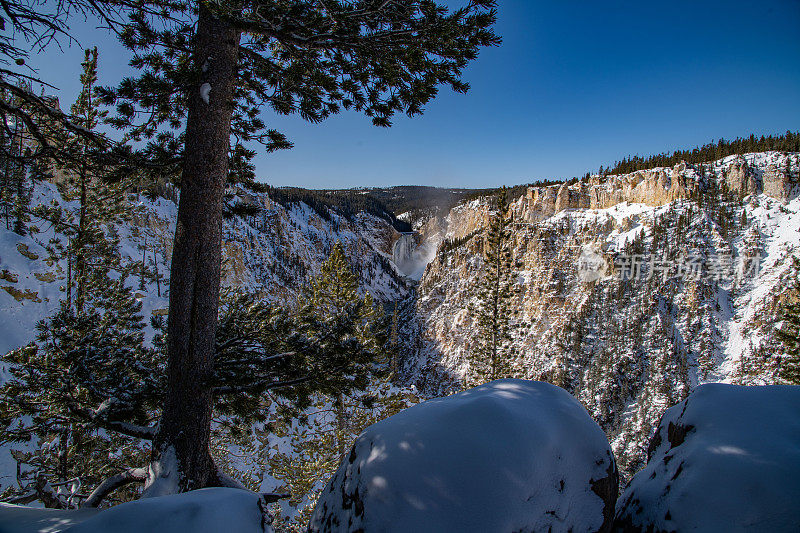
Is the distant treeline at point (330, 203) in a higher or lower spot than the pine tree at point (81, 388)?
higher

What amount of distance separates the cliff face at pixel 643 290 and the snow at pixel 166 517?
8636 cm

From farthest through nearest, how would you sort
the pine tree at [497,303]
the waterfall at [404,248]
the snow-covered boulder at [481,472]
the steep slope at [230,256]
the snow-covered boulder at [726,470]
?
the waterfall at [404,248], the steep slope at [230,256], the pine tree at [497,303], the snow-covered boulder at [481,472], the snow-covered boulder at [726,470]

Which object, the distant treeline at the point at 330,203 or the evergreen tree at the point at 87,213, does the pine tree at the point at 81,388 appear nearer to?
the evergreen tree at the point at 87,213

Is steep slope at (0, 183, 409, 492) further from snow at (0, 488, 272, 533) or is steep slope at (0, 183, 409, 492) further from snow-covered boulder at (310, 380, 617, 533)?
snow-covered boulder at (310, 380, 617, 533)

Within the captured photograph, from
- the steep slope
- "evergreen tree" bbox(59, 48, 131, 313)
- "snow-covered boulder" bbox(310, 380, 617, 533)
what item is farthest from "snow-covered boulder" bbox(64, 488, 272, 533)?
"evergreen tree" bbox(59, 48, 131, 313)

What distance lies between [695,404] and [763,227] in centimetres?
14102

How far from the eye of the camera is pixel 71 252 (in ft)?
35.0

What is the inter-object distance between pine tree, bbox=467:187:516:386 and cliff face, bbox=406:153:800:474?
71683 millimetres

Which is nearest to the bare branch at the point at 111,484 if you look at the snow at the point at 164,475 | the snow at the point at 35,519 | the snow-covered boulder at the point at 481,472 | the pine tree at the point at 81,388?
the pine tree at the point at 81,388

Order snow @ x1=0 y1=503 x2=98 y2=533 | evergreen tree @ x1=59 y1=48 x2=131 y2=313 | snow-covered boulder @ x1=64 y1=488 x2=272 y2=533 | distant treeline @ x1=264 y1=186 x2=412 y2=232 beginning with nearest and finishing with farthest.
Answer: snow-covered boulder @ x1=64 y1=488 x2=272 y2=533, snow @ x1=0 y1=503 x2=98 y2=533, evergreen tree @ x1=59 y1=48 x2=131 y2=313, distant treeline @ x1=264 y1=186 x2=412 y2=232

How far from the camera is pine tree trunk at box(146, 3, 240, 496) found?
11.5 ft

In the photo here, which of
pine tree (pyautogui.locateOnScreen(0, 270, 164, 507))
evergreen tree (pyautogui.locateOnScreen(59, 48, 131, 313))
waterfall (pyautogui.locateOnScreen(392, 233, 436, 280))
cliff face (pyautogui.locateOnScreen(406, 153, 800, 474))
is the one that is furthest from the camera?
waterfall (pyautogui.locateOnScreen(392, 233, 436, 280))

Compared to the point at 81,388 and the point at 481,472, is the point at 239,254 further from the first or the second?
the point at 481,472

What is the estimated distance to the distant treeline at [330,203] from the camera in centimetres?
13534
